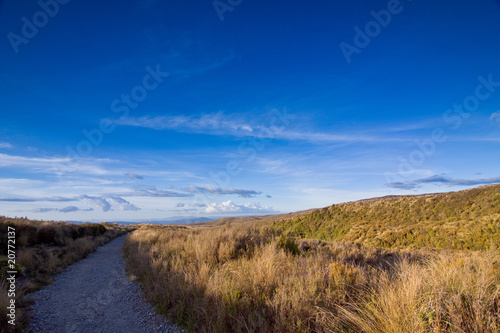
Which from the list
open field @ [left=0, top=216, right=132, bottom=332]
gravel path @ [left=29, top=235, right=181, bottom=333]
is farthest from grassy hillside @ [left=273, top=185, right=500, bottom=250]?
open field @ [left=0, top=216, right=132, bottom=332]

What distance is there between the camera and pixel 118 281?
955cm

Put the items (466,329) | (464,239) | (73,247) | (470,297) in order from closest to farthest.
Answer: (466,329) → (470,297) → (464,239) → (73,247)

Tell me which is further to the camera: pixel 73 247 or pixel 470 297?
pixel 73 247

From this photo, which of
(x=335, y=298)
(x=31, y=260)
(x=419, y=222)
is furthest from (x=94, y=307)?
(x=419, y=222)

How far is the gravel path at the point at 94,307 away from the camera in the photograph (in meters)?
5.56

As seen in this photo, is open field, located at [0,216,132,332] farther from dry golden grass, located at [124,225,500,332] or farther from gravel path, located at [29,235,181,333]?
dry golden grass, located at [124,225,500,332]

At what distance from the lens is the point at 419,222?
20312 mm

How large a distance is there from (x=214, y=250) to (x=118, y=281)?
13.3ft

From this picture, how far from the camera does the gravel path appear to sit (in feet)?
18.2

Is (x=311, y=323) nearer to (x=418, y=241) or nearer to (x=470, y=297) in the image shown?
(x=470, y=297)

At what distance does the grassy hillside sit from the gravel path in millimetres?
7728

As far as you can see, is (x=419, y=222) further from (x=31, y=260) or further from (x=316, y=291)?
(x=31, y=260)

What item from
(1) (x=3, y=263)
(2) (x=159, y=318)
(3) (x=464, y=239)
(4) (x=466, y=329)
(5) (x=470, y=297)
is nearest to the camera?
(4) (x=466, y=329)

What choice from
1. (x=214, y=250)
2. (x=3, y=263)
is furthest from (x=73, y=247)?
(x=214, y=250)
